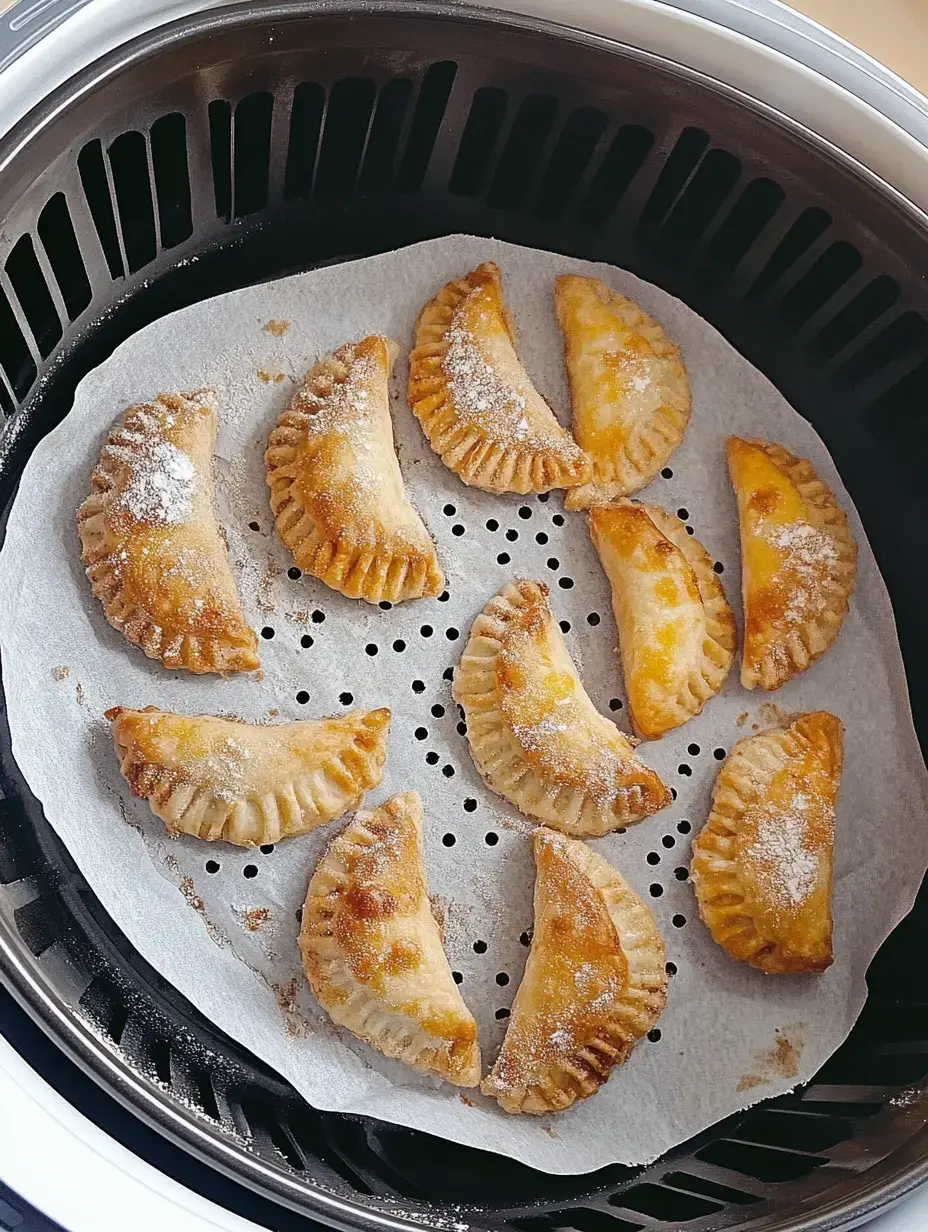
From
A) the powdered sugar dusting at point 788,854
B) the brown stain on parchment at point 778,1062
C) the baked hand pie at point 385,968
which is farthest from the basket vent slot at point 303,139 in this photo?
the brown stain on parchment at point 778,1062

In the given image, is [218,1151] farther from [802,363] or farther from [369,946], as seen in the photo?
[802,363]

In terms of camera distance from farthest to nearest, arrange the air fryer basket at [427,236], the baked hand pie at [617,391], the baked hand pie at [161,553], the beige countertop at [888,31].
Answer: the beige countertop at [888,31], the baked hand pie at [617,391], the baked hand pie at [161,553], the air fryer basket at [427,236]

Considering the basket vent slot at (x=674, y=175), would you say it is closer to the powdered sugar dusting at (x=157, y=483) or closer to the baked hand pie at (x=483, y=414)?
the baked hand pie at (x=483, y=414)

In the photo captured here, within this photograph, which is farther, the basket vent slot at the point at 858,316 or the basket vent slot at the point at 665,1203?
the basket vent slot at the point at 858,316

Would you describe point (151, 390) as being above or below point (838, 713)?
below

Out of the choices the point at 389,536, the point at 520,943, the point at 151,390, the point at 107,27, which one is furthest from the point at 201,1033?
the point at 107,27

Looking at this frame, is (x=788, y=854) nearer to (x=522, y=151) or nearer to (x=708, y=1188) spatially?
(x=708, y=1188)
